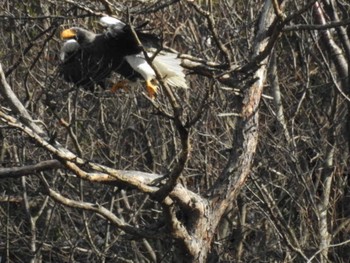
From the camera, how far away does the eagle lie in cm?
661

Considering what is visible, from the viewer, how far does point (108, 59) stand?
7105mm

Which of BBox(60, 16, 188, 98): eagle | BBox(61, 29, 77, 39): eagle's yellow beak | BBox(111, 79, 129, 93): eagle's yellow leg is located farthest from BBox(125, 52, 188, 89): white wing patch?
BBox(61, 29, 77, 39): eagle's yellow beak

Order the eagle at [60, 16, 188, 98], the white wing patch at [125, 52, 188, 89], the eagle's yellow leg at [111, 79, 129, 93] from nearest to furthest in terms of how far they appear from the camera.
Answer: the white wing patch at [125, 52, 188, 89], the eagle at [60, 16, 188, 98], the eagle's yellow leg at [111, 79, 129, 93]

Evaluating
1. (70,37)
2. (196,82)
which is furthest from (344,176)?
(70,37)

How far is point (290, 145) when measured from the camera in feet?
29.0

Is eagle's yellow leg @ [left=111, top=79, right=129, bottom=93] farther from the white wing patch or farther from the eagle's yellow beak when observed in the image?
the eagle's yellow beak

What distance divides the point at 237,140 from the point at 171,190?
0.75m

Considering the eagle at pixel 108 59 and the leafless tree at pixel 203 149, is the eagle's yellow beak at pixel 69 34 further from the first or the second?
the leafless tree at pixel 203 149

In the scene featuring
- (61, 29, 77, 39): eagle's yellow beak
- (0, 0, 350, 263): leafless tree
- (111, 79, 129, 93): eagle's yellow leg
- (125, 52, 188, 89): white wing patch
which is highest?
(61, 29, 77, 39): eagle's yellow beak

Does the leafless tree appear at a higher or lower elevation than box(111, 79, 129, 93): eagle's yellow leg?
lower

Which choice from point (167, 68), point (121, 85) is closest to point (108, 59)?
point (121, 85)

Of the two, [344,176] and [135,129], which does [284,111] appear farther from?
[135,129]

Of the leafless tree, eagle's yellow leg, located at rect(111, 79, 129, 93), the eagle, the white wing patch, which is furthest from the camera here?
the leafless tree

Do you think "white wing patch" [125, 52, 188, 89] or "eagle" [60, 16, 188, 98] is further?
"eagle" [60, 16, 188, 98]
